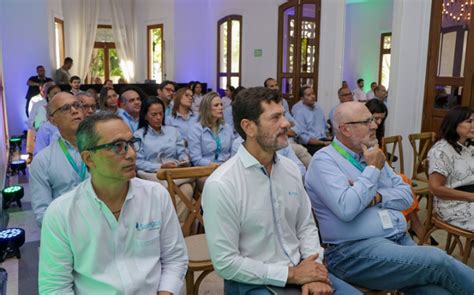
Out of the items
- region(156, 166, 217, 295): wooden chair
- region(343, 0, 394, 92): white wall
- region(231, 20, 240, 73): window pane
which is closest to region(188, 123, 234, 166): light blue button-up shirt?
region(156, 166, 217, 295): wooden chair

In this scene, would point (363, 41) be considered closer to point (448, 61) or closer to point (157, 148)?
point (448, 61)

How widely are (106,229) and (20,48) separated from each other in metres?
8.56

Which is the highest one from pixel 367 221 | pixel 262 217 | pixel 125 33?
pixel 125 33

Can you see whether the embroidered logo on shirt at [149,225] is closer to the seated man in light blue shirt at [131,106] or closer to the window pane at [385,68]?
the seated man in light blue shirt at [131,106]

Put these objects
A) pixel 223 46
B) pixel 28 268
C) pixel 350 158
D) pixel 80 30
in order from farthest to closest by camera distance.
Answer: pixel 80 30 < pixel 223 46 < pixel 28 268 < pixel 350 158

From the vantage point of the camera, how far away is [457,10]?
16.2 ft

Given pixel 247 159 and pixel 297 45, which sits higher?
pixel 297 45

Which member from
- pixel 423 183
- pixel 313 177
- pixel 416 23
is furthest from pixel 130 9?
pixel 313 177

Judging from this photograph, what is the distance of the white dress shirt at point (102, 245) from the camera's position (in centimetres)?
138

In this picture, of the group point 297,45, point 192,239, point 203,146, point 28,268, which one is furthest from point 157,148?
point 297,45

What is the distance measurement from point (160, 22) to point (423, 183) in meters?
9.68

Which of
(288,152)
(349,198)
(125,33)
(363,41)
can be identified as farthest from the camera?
(125,33)

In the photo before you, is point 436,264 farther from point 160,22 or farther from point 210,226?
point 160,22

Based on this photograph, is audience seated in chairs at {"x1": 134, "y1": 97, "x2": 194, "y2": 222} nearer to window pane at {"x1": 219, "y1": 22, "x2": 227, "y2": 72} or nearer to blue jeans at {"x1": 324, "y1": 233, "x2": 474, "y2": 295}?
blue jeans at {"x1": 324, "y1": 233, "x2": 474, "y2": 295}
